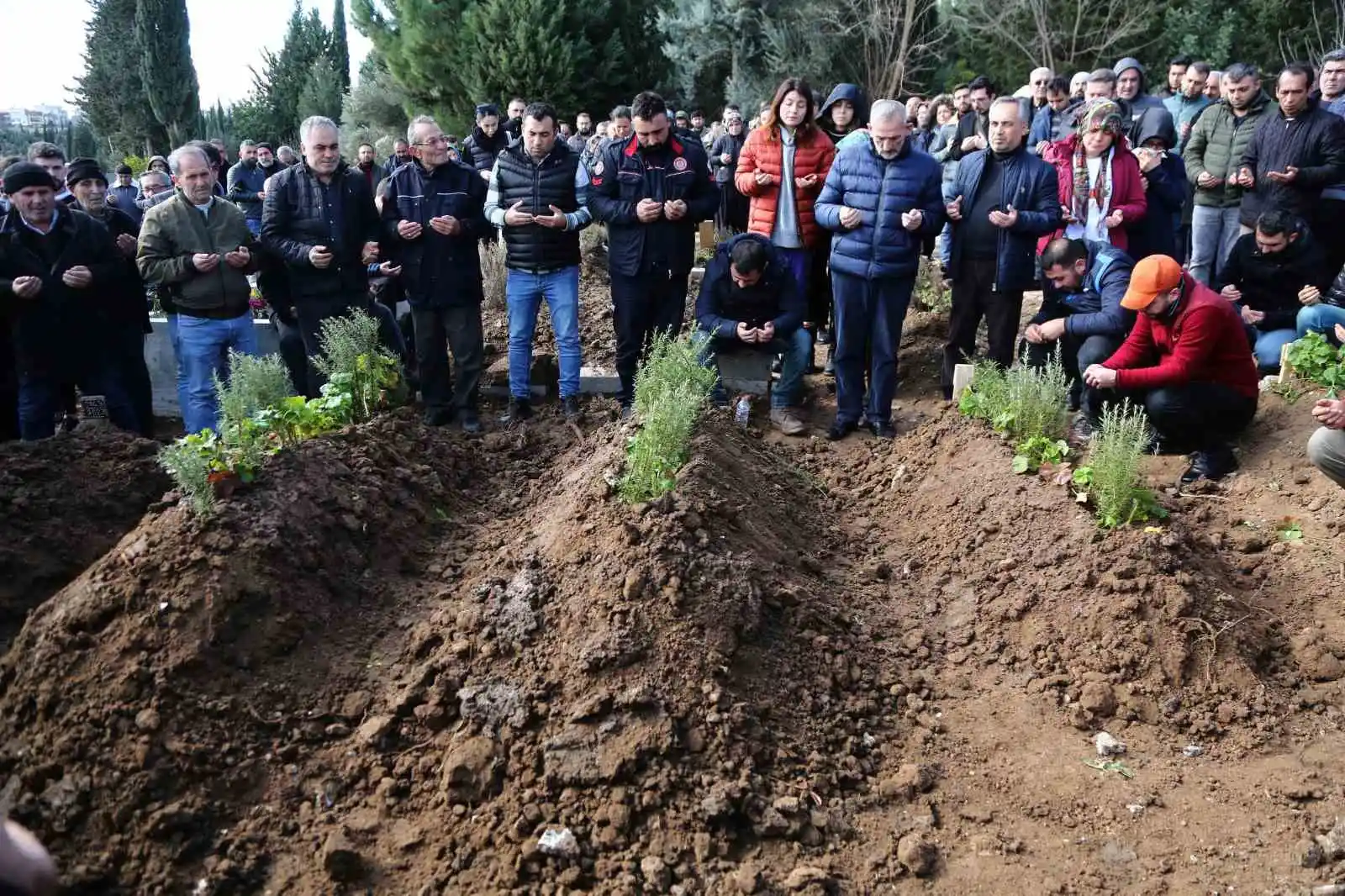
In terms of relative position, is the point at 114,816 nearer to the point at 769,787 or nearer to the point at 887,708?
the point at 769,787

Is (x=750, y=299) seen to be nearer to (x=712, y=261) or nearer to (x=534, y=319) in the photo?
(x=712, y=261)

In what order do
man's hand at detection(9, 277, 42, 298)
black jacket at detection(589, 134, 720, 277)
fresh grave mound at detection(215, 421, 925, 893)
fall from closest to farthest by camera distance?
fresh grave mound at detection(215, 421, 925, 893) → man's hand at detection(9, 277, 42, 298) → black jacket at detection(589, 134, 720, 277)

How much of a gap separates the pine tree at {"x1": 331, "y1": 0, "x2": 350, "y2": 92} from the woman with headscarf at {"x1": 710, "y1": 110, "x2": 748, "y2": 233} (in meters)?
27.6

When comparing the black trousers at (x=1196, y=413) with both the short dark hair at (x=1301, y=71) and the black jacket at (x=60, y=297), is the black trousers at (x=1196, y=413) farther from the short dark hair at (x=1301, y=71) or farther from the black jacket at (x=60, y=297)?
the black jacket at (x=60, y=297)

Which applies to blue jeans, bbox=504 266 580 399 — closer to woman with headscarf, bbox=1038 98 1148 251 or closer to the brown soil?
the brown soil

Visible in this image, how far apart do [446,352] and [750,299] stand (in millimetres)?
2155

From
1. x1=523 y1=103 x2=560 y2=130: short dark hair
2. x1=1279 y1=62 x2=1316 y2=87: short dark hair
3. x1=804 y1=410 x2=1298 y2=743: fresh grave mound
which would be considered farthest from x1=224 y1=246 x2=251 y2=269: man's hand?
x1=1279 y1=62 x2=1316 y2=87: short dark hair

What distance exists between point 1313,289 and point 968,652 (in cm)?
417

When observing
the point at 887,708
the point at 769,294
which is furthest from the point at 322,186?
the point at 887,708

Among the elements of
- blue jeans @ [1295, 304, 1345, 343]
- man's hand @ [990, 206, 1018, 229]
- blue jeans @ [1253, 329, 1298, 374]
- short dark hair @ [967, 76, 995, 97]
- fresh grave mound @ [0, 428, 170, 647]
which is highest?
short dark hair @ [967, 76, 995, 97]

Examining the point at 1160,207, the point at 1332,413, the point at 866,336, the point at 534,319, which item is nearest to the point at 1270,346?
the point at 1160,207

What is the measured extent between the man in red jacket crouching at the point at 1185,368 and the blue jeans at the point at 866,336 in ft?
4.19

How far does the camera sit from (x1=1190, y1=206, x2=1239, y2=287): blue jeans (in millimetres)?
8305

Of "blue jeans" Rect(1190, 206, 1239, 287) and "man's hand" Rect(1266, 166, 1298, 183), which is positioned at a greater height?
"man's hand" Rect(1266, 166, 1298, 183)
